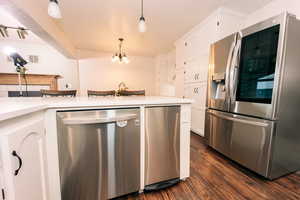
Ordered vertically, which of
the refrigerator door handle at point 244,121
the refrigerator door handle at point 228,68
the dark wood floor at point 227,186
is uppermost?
the refrigerator door handle at point 228,68

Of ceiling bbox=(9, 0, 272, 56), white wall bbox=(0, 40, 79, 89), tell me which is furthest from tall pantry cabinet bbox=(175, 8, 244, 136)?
white wall bbox=(0, 40, 79, 89)

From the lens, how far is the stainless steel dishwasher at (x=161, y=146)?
1154 millimetres

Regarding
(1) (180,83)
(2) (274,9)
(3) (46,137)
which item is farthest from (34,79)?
(2) (274,9)

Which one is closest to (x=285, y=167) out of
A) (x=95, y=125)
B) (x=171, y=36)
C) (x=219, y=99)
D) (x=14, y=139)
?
(x=219, y=99)

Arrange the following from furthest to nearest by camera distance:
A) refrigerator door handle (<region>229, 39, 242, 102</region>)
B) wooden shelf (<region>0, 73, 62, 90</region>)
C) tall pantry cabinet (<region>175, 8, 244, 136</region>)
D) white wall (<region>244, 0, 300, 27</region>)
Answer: wooden shelf (<region>0, 73, 62, 90</region>)
tall pantry cabinet (<region>175, 8, 244, 136</region>)
white wall (<region>244, 0, 300, 27</region>)
refrigerator door handle (<region>229, 39, 242, 102</region>)

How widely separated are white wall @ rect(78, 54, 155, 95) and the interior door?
14.3ft

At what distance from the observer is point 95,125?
38.1 inches

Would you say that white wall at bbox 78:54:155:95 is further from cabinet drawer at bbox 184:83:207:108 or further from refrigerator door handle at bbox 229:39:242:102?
refrigerator door handle at bbox 229:39:242:102

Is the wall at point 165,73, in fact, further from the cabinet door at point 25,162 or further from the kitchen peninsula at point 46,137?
the cabinet door at point 25,162

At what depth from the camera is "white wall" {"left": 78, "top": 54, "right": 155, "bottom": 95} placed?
4898 millimetres

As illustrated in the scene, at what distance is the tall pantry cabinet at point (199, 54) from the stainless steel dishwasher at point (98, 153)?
6.40 feet

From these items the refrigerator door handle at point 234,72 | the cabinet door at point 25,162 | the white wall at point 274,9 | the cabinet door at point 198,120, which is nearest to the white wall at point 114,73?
the cabinet door at point 198,120

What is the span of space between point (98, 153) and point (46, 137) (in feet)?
1.21

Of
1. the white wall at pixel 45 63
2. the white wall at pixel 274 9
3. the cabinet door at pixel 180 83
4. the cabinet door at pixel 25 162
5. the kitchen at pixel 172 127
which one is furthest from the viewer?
the white wall at pixel 45 63
